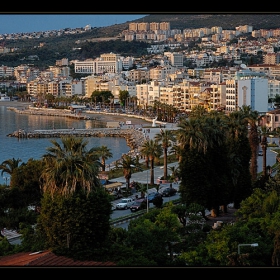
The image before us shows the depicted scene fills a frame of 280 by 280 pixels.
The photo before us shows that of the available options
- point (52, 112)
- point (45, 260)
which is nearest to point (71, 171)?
point (45, 260)

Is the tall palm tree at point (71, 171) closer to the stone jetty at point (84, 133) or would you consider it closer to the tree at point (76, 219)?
the tree at point (76, 219)

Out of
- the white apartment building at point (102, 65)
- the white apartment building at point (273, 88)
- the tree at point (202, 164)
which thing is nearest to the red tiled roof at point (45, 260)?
the tree at point (202, 164)

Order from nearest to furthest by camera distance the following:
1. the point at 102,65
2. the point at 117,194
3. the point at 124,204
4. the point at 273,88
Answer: the point at 124,204 → the point at 117,194 → the point at 273,88 → the point at 102,65

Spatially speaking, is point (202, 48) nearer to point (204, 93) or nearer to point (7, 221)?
point (204, 93)

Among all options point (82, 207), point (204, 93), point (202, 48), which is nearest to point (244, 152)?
point (82, 207)

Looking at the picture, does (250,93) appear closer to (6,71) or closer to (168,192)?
(168,192)

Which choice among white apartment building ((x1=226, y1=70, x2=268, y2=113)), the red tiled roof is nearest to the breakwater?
white apartment building ((x1=226, y1=70, x2=268, y2=113))
